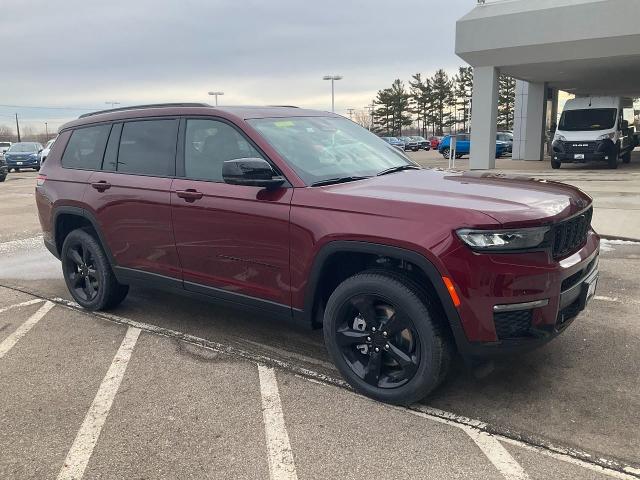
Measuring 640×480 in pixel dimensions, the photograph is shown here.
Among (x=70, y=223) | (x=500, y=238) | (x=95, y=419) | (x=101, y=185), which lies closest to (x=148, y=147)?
(x=101, y=185)

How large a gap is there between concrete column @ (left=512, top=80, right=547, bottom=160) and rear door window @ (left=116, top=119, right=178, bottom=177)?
23993 millimetres

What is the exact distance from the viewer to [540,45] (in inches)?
719

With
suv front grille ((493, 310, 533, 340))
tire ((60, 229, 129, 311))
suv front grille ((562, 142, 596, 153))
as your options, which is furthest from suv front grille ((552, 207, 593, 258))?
suv front grille ((562, 142, 596, 153))

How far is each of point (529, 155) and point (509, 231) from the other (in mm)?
25897

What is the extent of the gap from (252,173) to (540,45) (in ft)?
57.4

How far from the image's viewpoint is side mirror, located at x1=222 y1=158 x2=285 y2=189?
3568mm

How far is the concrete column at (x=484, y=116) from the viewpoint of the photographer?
20.5 meters

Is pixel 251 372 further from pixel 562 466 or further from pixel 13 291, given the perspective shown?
pixel 13 291

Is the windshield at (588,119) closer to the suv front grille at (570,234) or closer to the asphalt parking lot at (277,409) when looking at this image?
the asphalt parking lot at (277,409)

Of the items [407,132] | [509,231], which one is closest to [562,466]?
[509,231]

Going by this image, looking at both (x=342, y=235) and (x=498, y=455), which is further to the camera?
(x=342, y=235)

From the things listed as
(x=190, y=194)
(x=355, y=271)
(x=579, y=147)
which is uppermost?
(x=190, y=194)

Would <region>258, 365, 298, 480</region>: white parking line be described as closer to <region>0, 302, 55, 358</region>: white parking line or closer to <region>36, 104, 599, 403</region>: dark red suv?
<region>36, 104, 599, 403</region>: dark red suv

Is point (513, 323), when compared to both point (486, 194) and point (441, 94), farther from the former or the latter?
point (441, 94)
